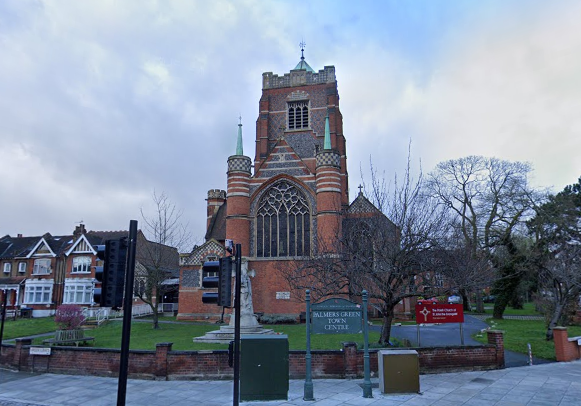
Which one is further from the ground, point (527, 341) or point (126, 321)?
point (126, 321)

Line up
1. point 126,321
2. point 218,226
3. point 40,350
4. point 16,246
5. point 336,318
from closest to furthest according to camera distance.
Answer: point 126,321 < point 336,318 < point 40,350 < point 218,226 < point 16,246

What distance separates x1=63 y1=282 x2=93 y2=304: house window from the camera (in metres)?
36.2

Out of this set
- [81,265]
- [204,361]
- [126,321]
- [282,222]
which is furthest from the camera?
[81,265]

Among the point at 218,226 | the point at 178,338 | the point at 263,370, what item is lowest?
the point at 178,338

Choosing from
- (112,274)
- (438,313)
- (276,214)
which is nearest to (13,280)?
(276,214)

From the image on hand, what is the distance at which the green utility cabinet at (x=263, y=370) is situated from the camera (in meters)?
10.0

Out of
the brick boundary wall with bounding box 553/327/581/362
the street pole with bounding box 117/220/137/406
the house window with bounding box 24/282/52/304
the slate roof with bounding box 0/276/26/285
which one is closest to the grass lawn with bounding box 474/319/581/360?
the brick boundary wall with bounding box 553/327/581/362

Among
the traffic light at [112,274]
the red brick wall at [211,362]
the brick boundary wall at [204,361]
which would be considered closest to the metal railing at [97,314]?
the brick boundary wall at [204,361]

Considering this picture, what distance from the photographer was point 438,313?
47.8ft

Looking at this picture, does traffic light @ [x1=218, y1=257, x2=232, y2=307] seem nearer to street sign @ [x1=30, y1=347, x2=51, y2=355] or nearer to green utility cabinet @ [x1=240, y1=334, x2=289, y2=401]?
green utility cabinet @ [x1=240, y1=334, x2=289, y2=401]

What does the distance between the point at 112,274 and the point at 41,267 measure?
132ft

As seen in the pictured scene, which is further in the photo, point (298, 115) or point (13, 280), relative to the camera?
point (13, 280)

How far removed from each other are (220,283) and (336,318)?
4468mm

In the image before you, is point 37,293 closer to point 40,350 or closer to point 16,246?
point 16,246
